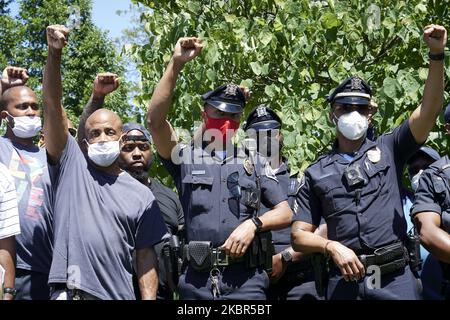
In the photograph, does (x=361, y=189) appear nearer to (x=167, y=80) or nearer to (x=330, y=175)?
(x=330, y=175)

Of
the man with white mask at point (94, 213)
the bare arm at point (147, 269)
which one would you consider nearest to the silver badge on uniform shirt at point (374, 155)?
the man with white mask at point (94, 213)

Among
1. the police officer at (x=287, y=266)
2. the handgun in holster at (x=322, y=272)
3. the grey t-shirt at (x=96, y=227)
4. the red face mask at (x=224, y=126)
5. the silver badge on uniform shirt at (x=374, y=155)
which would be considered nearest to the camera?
the grey t-shirt at (x=96, y=227)

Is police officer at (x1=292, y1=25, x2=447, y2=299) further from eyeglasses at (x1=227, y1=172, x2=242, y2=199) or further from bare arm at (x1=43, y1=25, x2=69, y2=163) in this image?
bare arm at (x1=43, y1=25, x2=69, y2=163)

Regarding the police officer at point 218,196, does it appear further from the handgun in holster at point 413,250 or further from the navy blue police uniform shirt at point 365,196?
the handgun in holster at point 413,250

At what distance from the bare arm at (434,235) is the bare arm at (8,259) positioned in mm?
2508

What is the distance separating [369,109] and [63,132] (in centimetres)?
201

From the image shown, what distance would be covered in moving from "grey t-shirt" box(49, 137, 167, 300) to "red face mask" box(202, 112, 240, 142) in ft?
2.15

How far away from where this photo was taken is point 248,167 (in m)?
5.75

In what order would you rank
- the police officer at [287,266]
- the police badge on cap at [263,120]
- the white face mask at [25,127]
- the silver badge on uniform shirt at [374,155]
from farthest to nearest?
the police badge on cap at [263,120], the police officer at [287,266], the white face mask at [25,127], the silver badge on uniform shirt at [374,155]

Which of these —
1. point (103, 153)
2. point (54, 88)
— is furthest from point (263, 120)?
point (54, 88)

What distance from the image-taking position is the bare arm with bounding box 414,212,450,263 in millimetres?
5180

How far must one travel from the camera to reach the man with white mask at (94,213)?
5156mm
